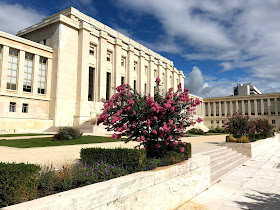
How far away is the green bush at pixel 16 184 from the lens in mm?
3123

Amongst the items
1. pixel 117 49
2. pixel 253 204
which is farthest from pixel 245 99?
pixel 253 204

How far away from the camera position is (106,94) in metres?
42.5

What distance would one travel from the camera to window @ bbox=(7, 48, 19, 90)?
29.5 metres

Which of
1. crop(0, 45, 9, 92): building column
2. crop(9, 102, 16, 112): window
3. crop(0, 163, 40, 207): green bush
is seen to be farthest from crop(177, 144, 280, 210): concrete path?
crop(0, 45, 9, 92): building column

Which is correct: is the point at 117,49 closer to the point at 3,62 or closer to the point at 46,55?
the point at 46,55

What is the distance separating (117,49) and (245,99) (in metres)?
63.4

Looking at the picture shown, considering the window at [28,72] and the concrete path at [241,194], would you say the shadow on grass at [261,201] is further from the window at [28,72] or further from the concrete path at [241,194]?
the window at [28,72]

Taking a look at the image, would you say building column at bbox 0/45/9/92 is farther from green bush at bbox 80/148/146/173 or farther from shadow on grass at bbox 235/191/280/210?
shadow on grass at bbox 235/191/280/210

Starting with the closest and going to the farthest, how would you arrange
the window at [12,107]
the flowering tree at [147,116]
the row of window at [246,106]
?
the flowering tree at [147,116] → the window at [12,107] → the row of window at [246,106]

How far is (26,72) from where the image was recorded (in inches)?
1236

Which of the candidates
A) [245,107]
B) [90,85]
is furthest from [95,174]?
[245,107]

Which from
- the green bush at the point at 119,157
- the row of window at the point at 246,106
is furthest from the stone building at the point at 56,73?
the row of window at the point at 246,106

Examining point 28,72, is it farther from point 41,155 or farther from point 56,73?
point 41,155

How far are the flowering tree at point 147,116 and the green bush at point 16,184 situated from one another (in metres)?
2.83
